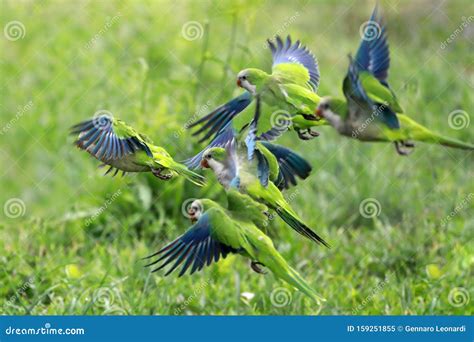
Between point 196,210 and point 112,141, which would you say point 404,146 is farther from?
point 112,141

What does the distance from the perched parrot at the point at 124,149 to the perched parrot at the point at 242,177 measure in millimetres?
183

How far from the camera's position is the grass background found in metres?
4.70

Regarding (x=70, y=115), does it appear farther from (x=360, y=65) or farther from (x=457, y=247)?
(x=360, y=65)

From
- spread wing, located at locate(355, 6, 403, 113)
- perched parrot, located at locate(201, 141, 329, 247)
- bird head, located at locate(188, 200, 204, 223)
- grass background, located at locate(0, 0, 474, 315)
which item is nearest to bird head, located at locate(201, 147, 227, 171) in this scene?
perched parrot, located at locate(201, 141, 329, 247)

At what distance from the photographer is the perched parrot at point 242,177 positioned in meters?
3.04

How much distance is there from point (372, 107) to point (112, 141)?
87 cm

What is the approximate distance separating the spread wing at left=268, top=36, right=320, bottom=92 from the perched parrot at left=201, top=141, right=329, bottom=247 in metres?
0.35

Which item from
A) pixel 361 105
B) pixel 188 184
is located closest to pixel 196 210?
pixel 361 105

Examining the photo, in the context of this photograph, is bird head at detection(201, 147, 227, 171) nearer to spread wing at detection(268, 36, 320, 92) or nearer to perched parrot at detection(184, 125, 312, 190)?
perched parrot at detection(184, 125, 312, 190)

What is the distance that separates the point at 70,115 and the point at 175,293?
2312 millimetres

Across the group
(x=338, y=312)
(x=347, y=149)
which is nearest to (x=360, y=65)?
(x=338, y=312)

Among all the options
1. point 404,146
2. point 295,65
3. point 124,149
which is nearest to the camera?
point 404,146

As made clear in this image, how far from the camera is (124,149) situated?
3234 mm

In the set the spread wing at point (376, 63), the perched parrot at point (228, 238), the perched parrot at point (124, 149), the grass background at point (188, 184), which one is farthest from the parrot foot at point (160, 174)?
the grass background at point (188, 184)
